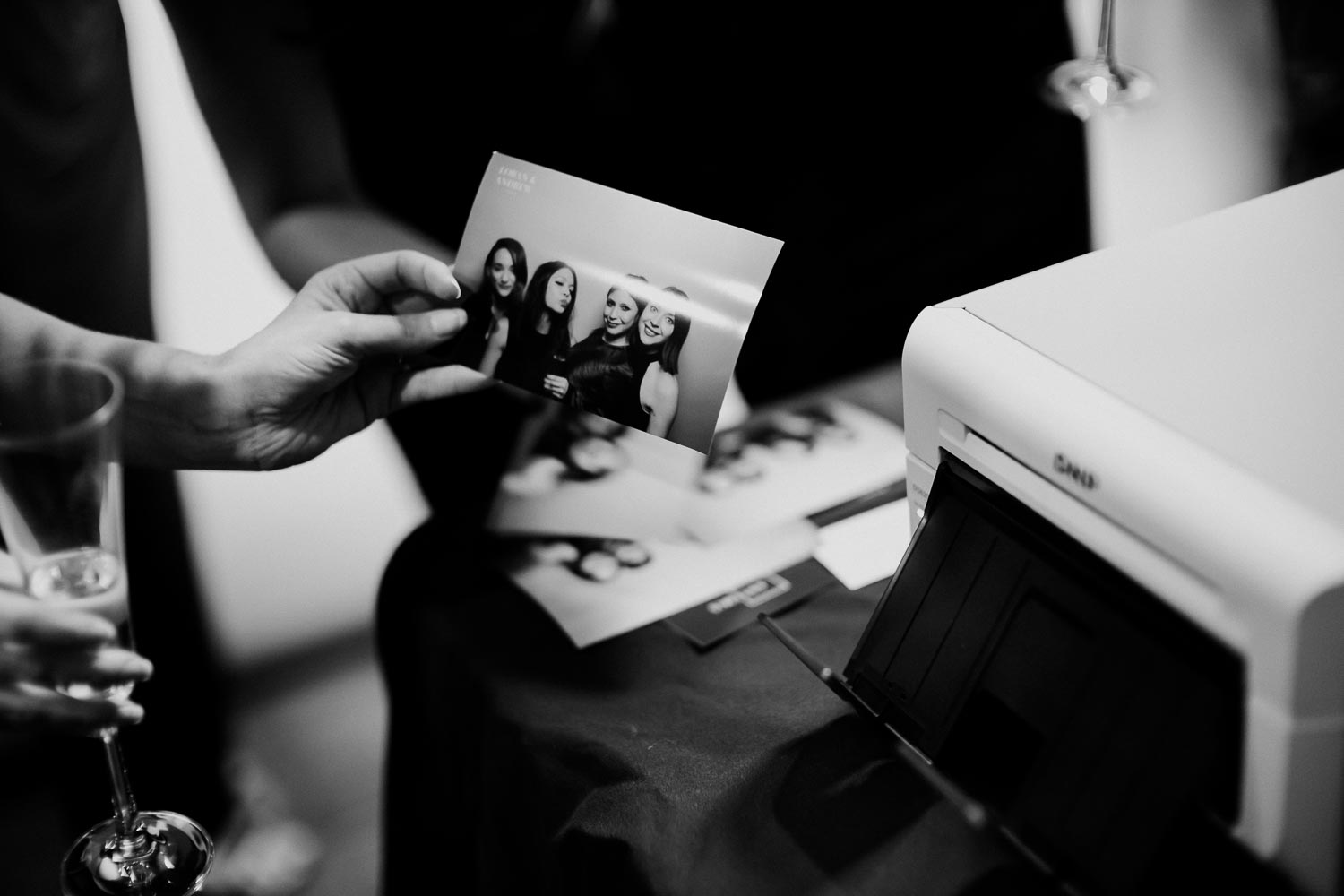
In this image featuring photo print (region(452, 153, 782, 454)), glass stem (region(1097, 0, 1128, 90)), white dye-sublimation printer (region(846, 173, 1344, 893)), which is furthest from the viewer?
glass stem (region(1097, 0, 1128, 90))

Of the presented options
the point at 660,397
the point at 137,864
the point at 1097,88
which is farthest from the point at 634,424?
the point at 1097,88

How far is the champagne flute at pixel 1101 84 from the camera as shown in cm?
138

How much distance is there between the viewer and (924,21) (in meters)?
2.01

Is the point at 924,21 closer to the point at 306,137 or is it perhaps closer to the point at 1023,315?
the point at 306,137

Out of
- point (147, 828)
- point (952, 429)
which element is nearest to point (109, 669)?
point (147, 828)

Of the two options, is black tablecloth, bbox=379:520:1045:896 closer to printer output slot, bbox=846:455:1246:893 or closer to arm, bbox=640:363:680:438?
printer output slot, bbox=846:455:1246:893

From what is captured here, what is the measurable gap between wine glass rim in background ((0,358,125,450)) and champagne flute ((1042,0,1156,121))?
3.68ft

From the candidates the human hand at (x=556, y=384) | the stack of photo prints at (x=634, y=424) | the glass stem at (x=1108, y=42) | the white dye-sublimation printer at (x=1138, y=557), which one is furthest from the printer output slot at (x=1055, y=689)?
the glass stem at (x=1108, y=42)

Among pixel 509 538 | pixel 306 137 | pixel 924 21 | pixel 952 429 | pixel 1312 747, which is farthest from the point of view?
pixel 924 21

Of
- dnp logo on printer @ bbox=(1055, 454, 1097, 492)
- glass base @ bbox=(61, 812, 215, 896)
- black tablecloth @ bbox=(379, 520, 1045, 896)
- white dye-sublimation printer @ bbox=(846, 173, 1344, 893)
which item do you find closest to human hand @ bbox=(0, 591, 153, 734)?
glass base @ bbox=(61, 812, 215, 896)

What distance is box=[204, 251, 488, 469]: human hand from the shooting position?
105cm

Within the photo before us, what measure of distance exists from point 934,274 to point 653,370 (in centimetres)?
127

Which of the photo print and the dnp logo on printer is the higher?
the dnp logo on printer

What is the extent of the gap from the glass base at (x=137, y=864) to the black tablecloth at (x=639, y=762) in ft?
0.80
